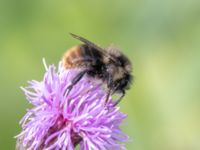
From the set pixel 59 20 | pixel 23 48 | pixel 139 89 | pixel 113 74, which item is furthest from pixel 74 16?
pixel 113 74

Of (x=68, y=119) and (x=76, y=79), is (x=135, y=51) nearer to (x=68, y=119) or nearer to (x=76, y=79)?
(x=76, y=79)

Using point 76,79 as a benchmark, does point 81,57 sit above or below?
above

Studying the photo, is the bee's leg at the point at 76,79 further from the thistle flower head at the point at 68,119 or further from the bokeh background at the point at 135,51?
the bokeh background at the point at 135,51

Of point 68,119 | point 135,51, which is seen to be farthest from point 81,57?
point 135,51

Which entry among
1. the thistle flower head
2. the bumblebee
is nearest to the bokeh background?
the bumblebee

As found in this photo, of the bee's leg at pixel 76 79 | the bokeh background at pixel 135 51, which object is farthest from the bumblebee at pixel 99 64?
the bokeh background at pixel 135 51

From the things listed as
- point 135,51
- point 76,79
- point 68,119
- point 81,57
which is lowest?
point 68,119

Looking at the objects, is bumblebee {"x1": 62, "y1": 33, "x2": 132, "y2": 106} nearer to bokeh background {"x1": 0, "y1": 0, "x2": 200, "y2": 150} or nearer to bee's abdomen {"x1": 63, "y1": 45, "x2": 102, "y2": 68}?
bee's abdomen {"x1": 63, "y1": 45, "x2": 102, "y2": 68}
